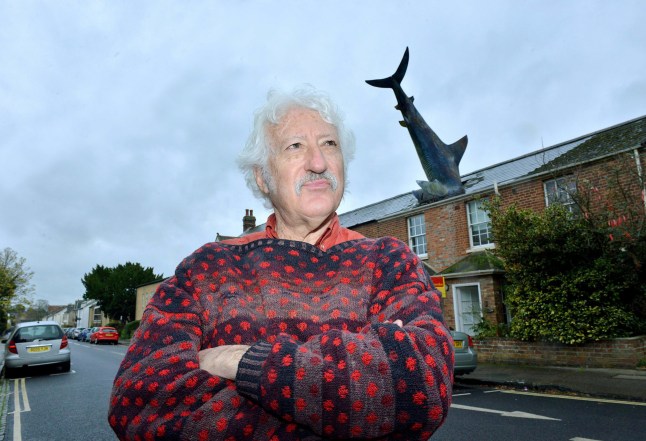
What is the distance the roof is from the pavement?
5.86 m

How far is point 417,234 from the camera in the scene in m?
17.3

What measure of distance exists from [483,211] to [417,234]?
2943 mm

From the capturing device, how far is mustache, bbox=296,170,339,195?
1.81 m

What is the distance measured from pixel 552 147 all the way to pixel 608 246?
7.33m

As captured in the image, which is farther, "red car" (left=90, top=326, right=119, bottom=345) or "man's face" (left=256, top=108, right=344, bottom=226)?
"red car" (left=90, top=326, right=119, bottom=345)

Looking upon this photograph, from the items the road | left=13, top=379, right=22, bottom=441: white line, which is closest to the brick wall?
the road

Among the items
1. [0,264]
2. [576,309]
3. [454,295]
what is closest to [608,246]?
[576,309]

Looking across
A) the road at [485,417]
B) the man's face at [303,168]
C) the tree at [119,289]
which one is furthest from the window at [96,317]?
the man's face at [303,168]

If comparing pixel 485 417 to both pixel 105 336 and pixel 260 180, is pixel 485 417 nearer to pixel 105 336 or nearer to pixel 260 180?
pixel 260 180

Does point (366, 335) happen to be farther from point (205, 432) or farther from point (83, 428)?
point (83, 428)

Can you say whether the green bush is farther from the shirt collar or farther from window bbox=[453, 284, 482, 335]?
the shirt collar

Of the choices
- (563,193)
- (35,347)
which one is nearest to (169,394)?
(563,193)

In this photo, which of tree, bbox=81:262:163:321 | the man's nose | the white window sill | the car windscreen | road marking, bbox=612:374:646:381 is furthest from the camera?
tree, bbox=81:262:163:321

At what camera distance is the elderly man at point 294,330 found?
110cm
